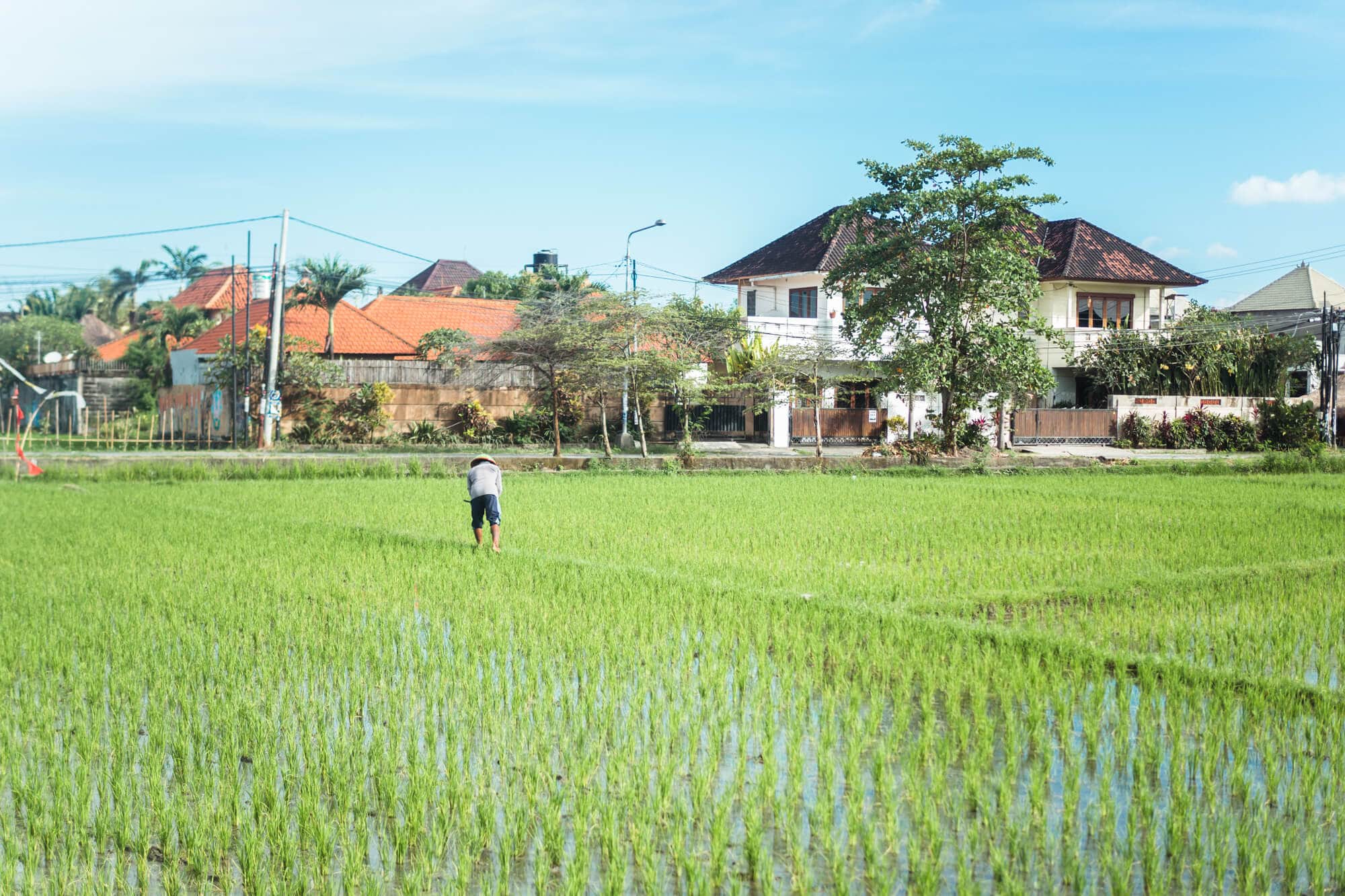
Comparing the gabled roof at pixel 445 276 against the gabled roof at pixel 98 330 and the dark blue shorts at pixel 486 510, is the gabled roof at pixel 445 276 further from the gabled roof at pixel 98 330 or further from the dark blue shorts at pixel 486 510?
the dark blue shorts at pixel 486 510

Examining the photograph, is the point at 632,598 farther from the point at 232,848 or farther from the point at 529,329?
the point at 529,329

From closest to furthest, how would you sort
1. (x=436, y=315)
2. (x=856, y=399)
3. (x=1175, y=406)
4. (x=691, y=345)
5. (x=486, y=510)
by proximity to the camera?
(x=486, y=510) < (x=691, y=345) < (x=1175, y=406) < (x=856, y=399) < (x=436, y=315)

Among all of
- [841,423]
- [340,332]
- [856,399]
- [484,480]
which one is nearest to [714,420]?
[841,423]

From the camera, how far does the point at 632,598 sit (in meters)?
8.46

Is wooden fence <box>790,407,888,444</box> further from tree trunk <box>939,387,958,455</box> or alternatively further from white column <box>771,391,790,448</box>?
tree trunk <box>939,387,958,455</box>

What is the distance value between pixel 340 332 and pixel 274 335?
35.7ft

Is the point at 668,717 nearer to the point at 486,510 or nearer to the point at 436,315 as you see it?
the point at 486,510

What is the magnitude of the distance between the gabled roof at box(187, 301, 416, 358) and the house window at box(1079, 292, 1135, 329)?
20.8m

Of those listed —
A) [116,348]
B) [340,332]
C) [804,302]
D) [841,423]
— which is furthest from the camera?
[116,348]

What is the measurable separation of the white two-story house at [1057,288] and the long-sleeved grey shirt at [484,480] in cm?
2345

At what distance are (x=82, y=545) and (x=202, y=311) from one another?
113 feet

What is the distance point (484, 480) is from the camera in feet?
33.8

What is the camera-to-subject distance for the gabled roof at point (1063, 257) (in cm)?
3491

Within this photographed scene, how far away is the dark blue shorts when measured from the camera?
1035cm
